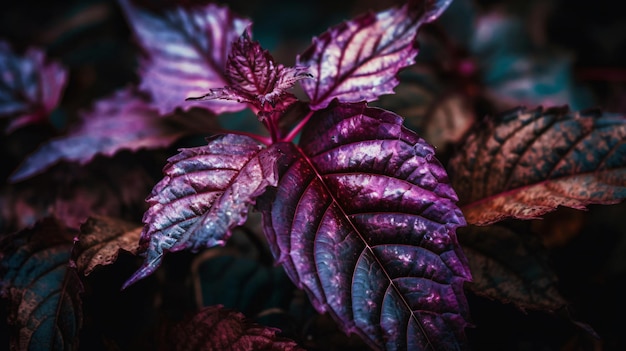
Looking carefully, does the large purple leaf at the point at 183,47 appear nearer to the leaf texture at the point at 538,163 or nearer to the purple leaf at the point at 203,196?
the purple leaf at the point at 203,196

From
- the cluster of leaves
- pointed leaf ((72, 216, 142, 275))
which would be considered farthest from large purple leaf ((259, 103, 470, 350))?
pointed leaf ((72, 216, 142, 275))

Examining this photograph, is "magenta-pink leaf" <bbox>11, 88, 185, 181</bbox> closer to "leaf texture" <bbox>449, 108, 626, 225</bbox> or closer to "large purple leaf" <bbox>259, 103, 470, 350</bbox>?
"large purple leaf" <bbox>259, 103, 470, 350</bbox>

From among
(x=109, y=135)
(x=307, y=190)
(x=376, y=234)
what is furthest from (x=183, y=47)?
(x=376, y=234)

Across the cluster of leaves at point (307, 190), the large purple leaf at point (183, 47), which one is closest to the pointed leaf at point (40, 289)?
the cluster of leaves at point (307, 190)

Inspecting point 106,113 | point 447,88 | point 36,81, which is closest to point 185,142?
point 106,113

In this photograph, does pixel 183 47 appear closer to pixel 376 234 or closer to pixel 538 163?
pixel 376 234
